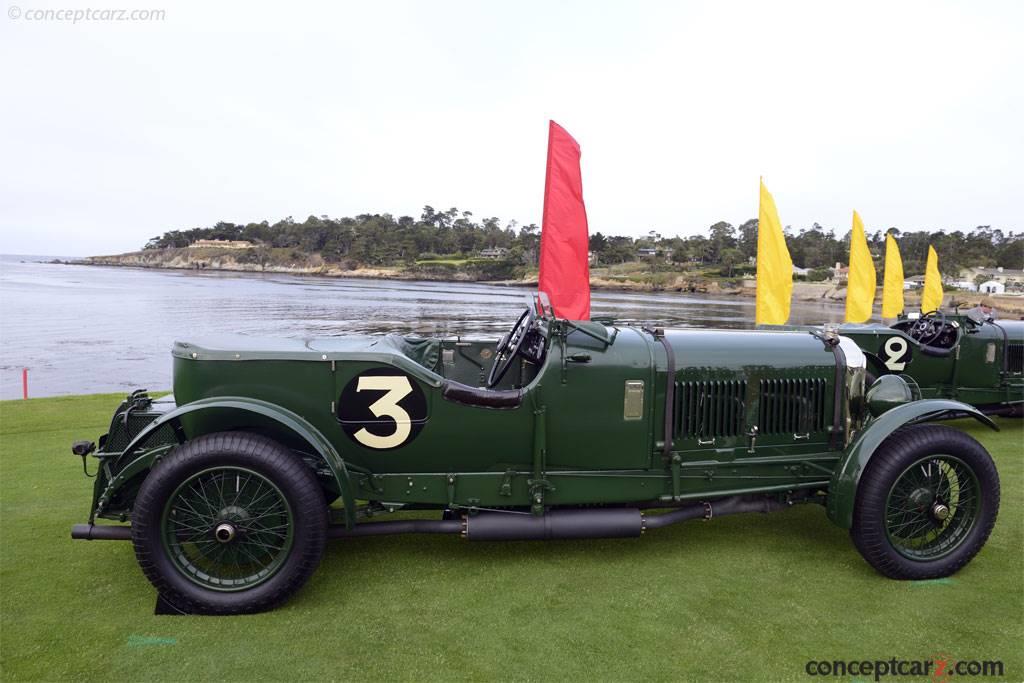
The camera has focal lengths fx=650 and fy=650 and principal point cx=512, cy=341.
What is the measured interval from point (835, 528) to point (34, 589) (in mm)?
4795

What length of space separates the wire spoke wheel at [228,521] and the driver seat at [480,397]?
0.99 meters

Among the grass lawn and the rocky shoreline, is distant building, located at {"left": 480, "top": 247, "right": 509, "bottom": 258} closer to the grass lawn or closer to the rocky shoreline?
the rocky shoreline

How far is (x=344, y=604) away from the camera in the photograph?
10.9 ft

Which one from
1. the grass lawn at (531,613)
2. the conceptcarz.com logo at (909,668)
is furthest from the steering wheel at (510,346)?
the conceptcarz.com logo at (909,668)

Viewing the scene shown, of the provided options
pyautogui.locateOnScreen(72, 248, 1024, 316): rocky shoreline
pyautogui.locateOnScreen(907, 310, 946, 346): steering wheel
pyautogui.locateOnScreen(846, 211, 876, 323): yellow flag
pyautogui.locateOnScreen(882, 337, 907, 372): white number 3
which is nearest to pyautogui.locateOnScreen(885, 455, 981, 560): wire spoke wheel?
pyautogui.locateOnScreen(882, 337, 907, 372): white number 3

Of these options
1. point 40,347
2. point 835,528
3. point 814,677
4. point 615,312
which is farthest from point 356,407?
point 615,312

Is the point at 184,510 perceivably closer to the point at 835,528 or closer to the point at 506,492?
the point at 506,492

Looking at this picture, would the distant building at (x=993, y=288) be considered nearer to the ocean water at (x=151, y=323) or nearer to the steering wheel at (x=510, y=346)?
the ocean water at (x=151, y=323)

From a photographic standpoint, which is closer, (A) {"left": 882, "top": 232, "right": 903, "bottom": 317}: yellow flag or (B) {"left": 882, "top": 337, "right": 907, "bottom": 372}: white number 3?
(B) {"left": 882, "top": 337, "right": 907, "bottom": 372}: white number 3

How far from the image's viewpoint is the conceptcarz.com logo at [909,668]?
2781 mm

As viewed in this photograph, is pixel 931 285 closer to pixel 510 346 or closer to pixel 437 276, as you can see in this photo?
pixel 510 346

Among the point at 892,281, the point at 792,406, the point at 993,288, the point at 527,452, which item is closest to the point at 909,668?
the point at 792,406

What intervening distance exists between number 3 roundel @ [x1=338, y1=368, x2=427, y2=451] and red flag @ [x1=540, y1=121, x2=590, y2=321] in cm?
152

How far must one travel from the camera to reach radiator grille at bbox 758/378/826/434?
3.98m
